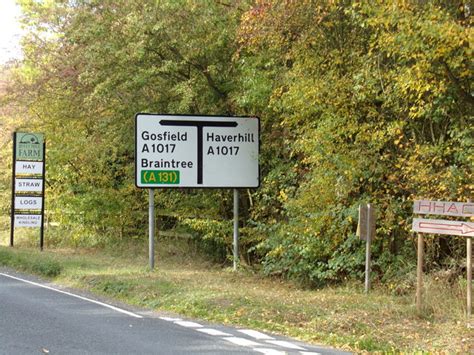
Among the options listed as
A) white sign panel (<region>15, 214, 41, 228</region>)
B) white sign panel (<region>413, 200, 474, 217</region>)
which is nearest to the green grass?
white sign panel (<region>413, 200, 474, 217</region>)

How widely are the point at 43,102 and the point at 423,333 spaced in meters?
19.8

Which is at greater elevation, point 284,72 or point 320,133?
point 284,72

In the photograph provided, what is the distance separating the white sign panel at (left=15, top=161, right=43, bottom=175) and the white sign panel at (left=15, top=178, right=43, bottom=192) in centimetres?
28

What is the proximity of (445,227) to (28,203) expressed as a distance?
17.4 metres

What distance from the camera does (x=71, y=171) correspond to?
26078 millimetres

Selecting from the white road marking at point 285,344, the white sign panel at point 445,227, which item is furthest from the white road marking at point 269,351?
the white sign panel at point 445,227

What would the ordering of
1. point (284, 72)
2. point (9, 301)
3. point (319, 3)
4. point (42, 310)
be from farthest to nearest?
point (284, 72)
point (319, 3)
point (9, 301)
point (42, 310)

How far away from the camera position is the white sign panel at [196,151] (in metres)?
16.5

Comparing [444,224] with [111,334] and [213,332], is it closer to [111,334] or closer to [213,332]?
[213,332]

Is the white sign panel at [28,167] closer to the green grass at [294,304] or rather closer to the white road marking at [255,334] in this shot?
the green grass at [294,304]

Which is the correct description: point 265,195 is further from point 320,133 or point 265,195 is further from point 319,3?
point 319,3

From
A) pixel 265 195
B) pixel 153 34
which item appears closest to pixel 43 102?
pixel 153 34

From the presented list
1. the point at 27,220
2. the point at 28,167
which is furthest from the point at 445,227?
the point at 28,167

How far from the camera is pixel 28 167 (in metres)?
24.4
